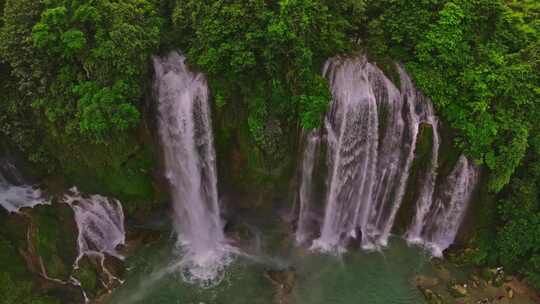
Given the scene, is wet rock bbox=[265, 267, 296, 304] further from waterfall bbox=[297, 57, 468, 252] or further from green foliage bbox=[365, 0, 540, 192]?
green foliage bbox=[365, 0, 540, 192]

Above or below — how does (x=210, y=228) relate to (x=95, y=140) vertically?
Result: below

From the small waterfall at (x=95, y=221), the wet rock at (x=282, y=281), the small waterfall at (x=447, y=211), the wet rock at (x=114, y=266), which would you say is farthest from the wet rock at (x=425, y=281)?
the small waterfall at (x=95, y=221)

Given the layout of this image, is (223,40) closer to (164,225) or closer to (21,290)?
(164,225)

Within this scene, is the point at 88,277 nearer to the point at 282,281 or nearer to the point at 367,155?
the point at 282,281

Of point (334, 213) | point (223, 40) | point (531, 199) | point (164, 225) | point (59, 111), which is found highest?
point (223, 40)

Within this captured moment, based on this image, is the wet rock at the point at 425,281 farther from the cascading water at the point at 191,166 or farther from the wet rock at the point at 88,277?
the wet rock at the point at 88,277

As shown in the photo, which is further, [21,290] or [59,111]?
[21,290]

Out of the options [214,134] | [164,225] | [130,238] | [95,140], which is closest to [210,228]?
[164,225]
